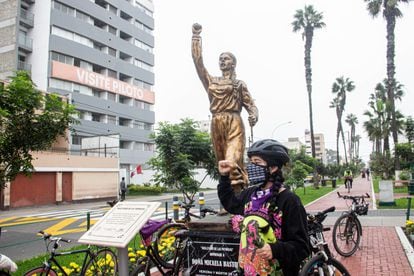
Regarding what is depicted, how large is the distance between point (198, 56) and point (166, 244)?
3.02 meters

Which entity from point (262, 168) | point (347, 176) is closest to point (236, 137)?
point (262, 168)

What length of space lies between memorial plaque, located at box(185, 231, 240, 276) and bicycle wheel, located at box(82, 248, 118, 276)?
5.63ft

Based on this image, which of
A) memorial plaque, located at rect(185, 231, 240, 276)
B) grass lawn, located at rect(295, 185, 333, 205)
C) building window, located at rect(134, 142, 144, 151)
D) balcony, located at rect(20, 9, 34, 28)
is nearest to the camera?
memorial plaque, located at rect(185, 231, 240, 276)

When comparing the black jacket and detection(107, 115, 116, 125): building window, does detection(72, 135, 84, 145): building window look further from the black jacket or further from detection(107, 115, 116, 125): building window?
the black jacket

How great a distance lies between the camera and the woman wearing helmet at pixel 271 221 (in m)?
2.40

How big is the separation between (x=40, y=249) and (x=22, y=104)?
4.31 metres

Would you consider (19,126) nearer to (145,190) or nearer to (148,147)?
(145,190)

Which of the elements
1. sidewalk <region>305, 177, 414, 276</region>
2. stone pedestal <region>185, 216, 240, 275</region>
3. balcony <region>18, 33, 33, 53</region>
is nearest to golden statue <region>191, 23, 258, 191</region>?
stone pedestal <region>185, 216, 240, 275</region>

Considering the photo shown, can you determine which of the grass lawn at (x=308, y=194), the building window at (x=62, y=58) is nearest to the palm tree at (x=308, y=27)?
the grass lawn at (x=308, y=194)

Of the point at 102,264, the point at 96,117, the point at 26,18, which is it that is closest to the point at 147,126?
the point at 96,117

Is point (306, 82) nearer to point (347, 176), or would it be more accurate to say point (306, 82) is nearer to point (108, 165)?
point (347, 176)

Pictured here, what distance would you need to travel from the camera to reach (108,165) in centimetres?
3067

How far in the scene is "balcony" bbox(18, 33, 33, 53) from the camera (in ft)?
122

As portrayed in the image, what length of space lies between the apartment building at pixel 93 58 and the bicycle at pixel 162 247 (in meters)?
26.1
